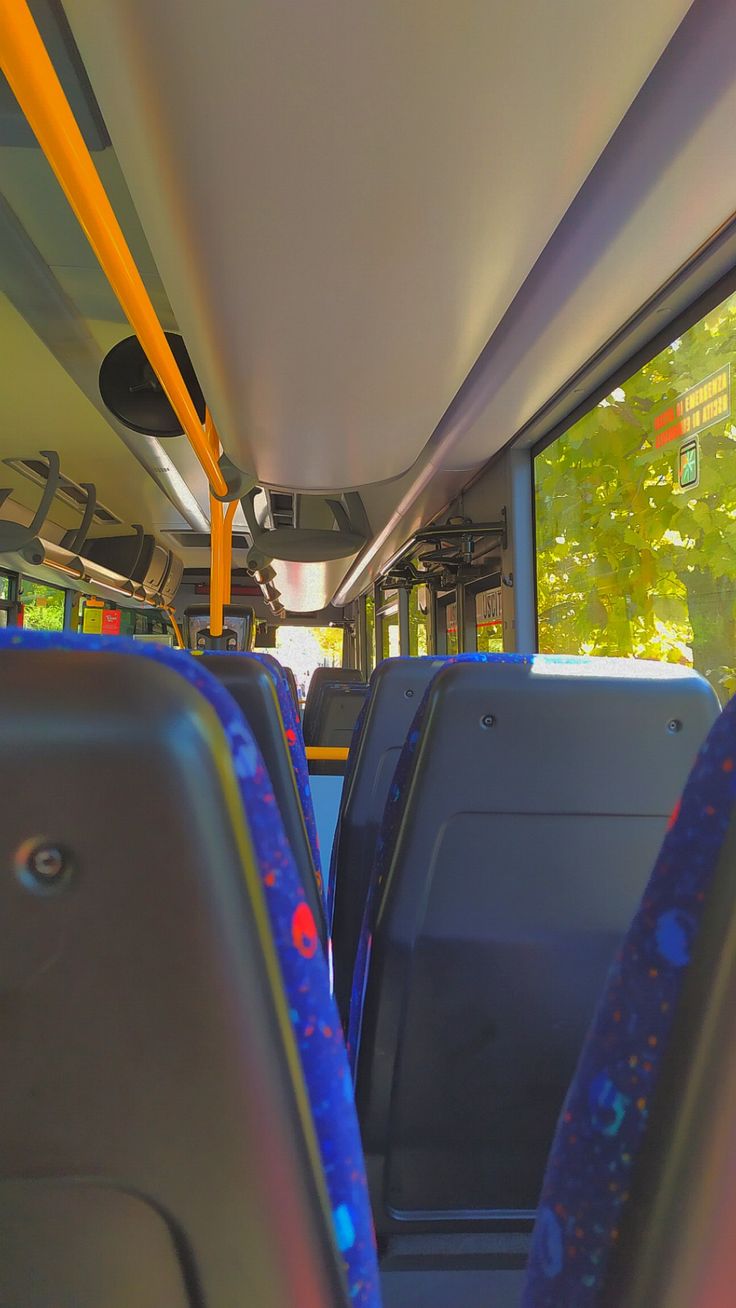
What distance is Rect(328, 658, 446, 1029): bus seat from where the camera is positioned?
1.75 m

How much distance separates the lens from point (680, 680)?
97 cm

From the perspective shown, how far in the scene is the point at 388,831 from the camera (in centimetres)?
109

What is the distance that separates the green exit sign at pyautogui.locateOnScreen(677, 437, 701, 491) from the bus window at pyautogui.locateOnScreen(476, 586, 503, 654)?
190 cm

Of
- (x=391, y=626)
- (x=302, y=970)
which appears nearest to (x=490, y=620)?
(x=391, y=626)

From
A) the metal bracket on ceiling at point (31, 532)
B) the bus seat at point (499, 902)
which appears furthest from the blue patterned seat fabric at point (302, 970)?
the metal bracket on ceiling at point (31, 532)

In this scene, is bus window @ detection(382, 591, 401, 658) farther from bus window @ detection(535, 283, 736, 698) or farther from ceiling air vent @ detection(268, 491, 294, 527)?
bus window @ detection(535, 283, 736, 698)

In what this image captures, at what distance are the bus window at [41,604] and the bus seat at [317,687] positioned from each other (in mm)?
2700

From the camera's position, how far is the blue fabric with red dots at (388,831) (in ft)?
3.26

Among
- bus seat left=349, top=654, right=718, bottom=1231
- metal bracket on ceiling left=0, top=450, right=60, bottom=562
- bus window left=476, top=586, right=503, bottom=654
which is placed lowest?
bus seat left=349, top=654, right=718, bottom=1231

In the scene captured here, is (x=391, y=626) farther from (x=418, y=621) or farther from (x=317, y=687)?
(x=317, y=687)

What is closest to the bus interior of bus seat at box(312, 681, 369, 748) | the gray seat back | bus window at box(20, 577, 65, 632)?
the gray seat back

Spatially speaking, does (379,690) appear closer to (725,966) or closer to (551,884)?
(551,884)

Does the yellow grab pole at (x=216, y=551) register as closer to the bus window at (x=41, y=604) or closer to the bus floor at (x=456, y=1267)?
the bus floor at (x=456, y=1267)

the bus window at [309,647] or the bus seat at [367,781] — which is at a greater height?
the bus window at [309,647]
